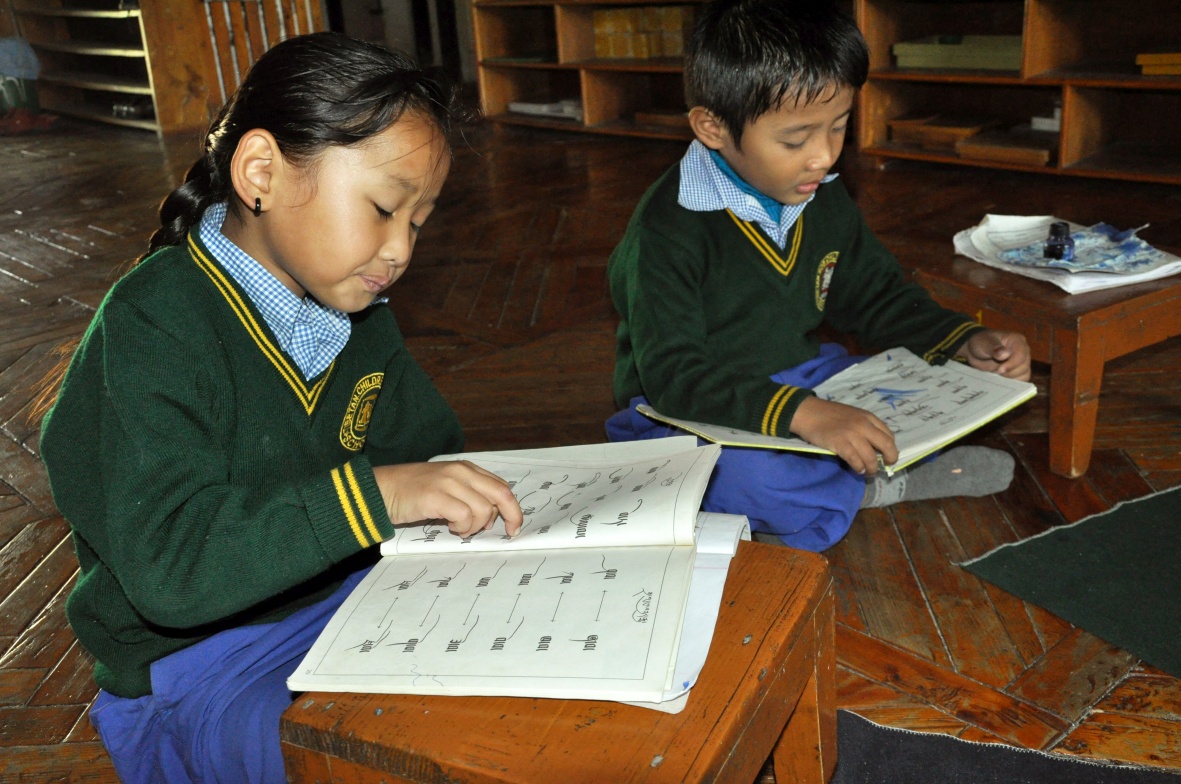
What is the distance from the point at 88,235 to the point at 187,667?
3.25 m

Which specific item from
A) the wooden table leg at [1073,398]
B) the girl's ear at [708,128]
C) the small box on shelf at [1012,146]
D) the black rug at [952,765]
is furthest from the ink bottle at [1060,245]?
the small box on shelf at [1012,146]

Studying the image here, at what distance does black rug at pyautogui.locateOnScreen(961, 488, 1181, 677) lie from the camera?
1.31 metres

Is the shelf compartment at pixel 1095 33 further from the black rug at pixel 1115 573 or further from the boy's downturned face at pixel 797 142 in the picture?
the boy's downturned face at pixel 797 142

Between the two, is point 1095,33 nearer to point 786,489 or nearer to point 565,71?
point 565,71

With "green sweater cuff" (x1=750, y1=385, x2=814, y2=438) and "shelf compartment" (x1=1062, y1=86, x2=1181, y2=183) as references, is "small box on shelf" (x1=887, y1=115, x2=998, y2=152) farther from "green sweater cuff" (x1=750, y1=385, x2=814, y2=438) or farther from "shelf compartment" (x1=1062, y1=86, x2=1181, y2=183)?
"green sweater cuff" (x1=750, y1=385, x2=814, y2=438)

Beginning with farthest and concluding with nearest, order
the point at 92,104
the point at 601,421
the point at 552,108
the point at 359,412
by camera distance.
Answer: the point at 92,104 → the point at 552,108 → the point at 601,421 → the point at 359,412

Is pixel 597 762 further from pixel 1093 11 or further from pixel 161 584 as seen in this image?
pixel 1093 11

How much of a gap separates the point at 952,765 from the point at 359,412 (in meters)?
0.71

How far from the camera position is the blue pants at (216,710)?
87 centimetres

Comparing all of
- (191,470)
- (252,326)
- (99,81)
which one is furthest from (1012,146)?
(99,81)

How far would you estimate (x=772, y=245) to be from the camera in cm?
152

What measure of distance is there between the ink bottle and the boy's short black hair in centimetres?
55

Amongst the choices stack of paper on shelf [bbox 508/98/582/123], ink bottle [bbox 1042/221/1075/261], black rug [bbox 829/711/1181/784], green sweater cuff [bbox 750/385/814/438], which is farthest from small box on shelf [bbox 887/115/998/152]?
black rug [bbox 829/711/1181/784]

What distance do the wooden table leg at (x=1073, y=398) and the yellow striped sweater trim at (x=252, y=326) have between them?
3.69 feet
